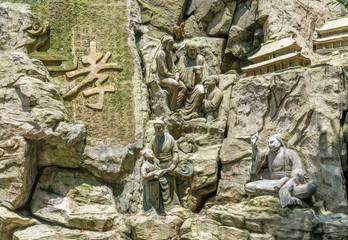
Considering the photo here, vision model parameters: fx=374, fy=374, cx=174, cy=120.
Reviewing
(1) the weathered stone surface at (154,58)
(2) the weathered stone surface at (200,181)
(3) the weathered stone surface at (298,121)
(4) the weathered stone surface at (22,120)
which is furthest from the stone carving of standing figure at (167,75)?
(4) the weathered stone surface at (22,120)

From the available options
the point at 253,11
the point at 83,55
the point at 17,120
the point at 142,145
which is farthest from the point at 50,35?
the point at 253,11


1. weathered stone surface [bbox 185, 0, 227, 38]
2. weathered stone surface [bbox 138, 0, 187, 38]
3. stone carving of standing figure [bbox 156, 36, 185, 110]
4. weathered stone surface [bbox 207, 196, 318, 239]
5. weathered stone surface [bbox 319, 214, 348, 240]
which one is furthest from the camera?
weathered stone surface [bbox 185, 0, 227, 38]

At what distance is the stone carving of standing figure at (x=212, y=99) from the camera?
33.9ft

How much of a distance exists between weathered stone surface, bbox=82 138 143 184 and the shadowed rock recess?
4 cm

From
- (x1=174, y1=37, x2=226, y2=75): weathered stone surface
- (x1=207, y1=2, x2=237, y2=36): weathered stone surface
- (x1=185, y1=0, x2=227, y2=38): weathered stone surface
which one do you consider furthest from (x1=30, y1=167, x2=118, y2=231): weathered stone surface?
(x1=207, y1=2, x2=237, y2=36): weathered stone surface

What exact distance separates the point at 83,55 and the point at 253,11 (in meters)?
6.54

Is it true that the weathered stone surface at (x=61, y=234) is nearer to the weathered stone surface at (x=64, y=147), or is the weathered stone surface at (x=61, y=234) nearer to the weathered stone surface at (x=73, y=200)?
the weathered stone surface at (x=73, y=200)

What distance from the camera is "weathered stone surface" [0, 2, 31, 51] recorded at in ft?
34.8

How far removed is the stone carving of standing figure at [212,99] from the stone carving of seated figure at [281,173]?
196 cm

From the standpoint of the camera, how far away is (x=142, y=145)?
10008 mm

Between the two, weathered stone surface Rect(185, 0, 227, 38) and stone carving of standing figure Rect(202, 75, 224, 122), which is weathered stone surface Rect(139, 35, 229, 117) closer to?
stone carving of standing figure Rect(202, 75, 224, 122)

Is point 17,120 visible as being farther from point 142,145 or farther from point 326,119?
point 326,119

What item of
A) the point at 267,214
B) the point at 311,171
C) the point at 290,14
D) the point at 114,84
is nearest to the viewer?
the point at 267,214

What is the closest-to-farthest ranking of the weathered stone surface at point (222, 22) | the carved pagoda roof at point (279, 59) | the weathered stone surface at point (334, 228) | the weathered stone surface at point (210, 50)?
the weathered stone surface at point (334, 228) < the carved pagoda roof at point (279, 59) < the weathered stone surface at point (210, 50) < the weathered stone surface at point (222, 22)
